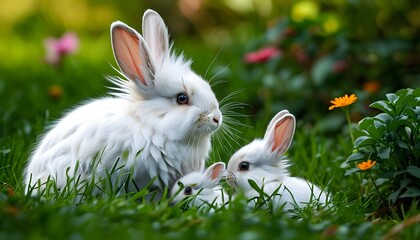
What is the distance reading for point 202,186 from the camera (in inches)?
134

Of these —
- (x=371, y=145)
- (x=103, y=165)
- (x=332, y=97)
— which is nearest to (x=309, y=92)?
(x=332, y=97)

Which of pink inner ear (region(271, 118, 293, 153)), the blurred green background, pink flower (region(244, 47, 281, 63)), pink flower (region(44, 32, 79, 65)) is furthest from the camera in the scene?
pink flower (region(44, 32, 79, 65))

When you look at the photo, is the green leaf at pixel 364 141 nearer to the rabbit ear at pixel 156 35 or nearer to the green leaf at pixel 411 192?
the green leaf at pixel 411 192

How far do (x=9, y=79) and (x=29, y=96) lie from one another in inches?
30.5

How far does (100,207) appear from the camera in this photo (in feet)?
9.53

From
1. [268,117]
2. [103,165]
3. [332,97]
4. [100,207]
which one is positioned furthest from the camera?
[332,97]

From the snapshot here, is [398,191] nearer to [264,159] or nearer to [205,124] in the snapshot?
[264,159]

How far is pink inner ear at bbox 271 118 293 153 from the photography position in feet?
11.9

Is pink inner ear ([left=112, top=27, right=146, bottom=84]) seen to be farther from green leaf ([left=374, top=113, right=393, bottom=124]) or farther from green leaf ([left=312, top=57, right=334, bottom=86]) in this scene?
green leaf ([left=312, top=57, right=334, bottom=86])

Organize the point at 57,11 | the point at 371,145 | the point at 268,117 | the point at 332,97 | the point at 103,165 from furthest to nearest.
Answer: the point at 57,11
the point at 332,97
the point at 268,117
the point at 371,145
the point at 103,165

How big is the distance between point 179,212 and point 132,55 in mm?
818

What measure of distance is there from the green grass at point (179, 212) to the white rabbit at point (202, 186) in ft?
0.34

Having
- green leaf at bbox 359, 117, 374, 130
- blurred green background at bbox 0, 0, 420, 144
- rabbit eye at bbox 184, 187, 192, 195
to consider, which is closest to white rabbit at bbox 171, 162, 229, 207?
A: rabbit eye at bbox 184, 187, 192, 195

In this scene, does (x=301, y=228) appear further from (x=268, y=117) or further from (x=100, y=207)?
(x=268, y=117)
